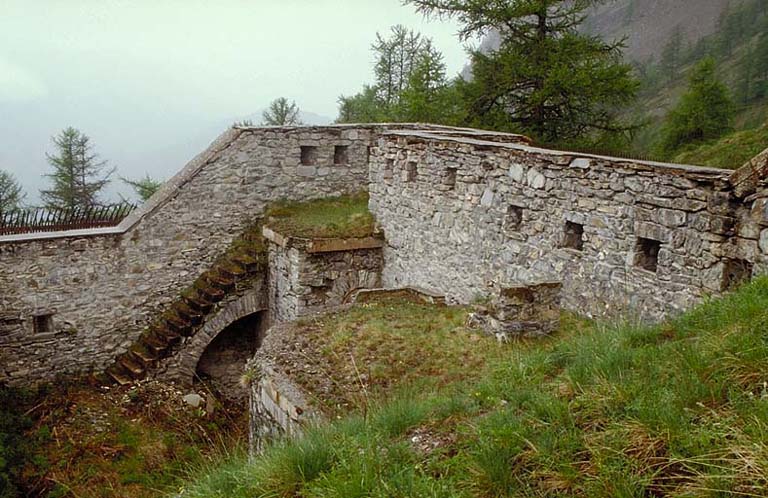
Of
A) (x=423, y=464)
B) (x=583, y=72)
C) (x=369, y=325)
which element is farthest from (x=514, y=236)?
(x=583, y=72)

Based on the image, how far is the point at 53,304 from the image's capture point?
10.7 meters

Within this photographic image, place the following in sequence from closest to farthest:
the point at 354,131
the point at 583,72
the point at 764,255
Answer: the point at 764,255
the point at 354,131
the point at 583,72

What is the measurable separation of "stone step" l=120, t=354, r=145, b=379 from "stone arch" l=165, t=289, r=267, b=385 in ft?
1.52

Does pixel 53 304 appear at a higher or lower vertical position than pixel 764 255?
lower

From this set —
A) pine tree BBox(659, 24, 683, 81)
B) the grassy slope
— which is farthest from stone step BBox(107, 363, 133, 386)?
pine tree BBox(659, 24, 683, 81)

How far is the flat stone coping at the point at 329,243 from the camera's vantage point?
10.9 m

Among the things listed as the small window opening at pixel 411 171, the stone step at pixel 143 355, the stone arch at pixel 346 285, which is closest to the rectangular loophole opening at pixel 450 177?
the small window opening at pixel 411 171

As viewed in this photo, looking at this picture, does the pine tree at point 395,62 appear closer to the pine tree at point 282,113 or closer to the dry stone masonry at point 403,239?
the pine tree at point 282,113

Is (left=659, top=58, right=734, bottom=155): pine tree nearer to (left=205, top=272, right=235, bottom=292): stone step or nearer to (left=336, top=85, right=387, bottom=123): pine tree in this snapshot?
(left=336, top=85, right=387, bottom=123): pine tree

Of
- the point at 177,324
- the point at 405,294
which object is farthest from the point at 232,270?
the point at 405,294

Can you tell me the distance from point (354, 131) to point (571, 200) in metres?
6.73

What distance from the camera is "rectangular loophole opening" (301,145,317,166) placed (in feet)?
42.5

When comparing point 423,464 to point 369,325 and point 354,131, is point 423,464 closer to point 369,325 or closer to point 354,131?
point 369,325

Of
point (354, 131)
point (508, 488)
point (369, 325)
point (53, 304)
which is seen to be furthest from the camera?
point (354, 131)
